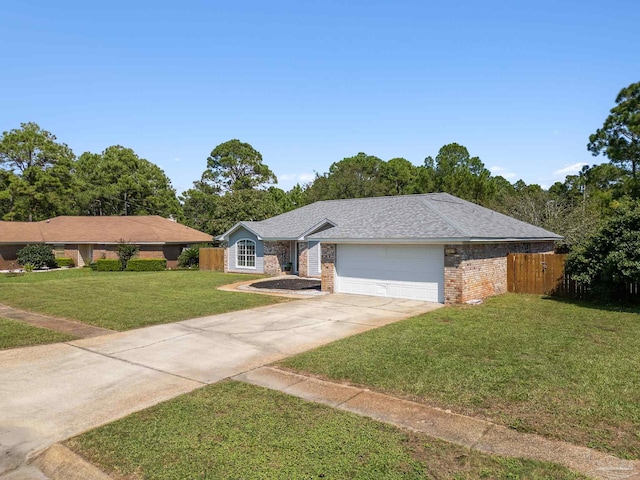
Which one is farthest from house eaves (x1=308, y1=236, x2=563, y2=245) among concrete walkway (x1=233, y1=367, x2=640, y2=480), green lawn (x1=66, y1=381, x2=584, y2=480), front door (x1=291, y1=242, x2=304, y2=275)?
green lawn (x1=66, y1=381, x2=584, y2=480)

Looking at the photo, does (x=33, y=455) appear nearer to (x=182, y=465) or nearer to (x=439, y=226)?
(x=182, y=465)

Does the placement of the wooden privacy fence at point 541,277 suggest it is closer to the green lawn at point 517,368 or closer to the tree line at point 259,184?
the green lawn at point 517,368

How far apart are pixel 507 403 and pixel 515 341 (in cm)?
363

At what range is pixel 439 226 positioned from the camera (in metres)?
14.9

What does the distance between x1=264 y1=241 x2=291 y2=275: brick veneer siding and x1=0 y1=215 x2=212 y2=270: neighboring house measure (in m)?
11.2

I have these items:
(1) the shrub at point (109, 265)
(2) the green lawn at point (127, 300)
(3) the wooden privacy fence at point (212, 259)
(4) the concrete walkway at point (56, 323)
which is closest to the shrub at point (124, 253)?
(1) the shrub at point (109, 265)

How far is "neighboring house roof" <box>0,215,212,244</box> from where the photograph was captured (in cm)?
3331

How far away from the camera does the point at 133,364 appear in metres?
7.73

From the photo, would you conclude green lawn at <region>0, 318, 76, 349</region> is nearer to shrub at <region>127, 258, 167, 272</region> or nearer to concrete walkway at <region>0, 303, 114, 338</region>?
concrete walkway at <region>0, 303, 114, 338</region>

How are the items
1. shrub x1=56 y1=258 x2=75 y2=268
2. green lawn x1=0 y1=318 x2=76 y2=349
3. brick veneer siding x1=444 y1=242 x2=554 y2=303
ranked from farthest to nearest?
shrub x1=56 y1=258 x2=75 y2=268
brick veneer siding x1=444 y1=242 x2=554 y2=303
green lawn x1=0 y1=318 x2=76 y2=349

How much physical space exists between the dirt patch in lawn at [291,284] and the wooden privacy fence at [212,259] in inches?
315

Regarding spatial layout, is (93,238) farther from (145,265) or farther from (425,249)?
(425,249)

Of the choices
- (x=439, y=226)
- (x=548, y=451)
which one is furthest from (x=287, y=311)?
(x=548, y=451)

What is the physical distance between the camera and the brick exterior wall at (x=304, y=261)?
23742 mm
